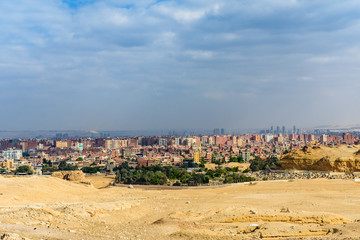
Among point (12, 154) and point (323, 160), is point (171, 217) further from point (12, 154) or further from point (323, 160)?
point (12, 154)

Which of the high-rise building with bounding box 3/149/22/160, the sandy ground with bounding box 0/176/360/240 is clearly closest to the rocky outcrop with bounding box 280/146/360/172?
the sandy ground with bounding box 0/176/360/240

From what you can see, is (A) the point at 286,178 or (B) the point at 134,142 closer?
(A) the point at 286,178

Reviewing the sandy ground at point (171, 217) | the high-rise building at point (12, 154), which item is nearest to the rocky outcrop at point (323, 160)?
the sandy ground at point (171, 217)

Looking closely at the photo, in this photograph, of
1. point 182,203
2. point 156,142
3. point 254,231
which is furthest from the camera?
point 156,142

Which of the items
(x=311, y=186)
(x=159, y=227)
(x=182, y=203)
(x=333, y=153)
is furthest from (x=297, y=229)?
(x=333, y=153)

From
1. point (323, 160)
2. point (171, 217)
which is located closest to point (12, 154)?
point (323, 160)

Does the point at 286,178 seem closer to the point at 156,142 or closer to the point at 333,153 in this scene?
the point at 333,153

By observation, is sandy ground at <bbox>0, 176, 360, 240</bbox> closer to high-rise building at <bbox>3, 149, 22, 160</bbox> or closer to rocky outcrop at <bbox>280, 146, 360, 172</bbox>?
rocky outcrop at <bbox>280, 146, 360, 172</bbox>
